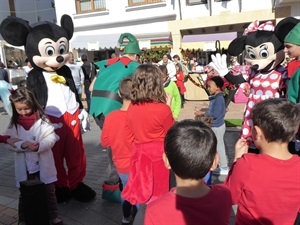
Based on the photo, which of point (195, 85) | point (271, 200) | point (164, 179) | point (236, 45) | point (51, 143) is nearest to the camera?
point (271, 200)

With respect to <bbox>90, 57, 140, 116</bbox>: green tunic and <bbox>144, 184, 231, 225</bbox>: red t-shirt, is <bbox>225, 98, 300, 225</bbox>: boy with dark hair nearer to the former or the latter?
<bbox>144, 184, 231, 225</bbox>: red t-shirt

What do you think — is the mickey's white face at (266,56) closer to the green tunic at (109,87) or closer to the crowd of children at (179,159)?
the green tunic at (109,87)

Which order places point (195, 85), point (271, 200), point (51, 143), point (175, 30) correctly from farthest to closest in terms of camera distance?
point (175, 30) < point (195, 85) < point (51, 143) < point (271, 200)

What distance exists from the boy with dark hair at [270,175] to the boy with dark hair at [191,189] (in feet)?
0.88

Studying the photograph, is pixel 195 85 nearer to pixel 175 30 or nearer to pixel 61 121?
pixel 175 30

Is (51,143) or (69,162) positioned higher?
(51,143)

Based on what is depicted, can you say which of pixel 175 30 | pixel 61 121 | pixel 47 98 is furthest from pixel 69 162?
pixel 175 30

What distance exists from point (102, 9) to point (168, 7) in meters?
3.81

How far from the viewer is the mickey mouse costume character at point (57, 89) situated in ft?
11.4

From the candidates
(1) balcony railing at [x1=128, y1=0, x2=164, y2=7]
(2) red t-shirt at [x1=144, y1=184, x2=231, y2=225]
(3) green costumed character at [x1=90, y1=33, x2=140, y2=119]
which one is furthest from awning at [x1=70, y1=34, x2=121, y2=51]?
(2) red t-shirt at [x1=144, y1=184, x2=231, y2=225]

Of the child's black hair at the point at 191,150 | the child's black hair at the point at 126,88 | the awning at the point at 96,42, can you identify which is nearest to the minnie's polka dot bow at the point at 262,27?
the child's black hair at the point at 126,88

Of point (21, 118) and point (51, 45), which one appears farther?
point (51, 45)

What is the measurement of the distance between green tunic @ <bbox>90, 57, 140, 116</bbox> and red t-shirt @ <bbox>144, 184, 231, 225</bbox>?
202cm

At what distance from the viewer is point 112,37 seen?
53.1ft
